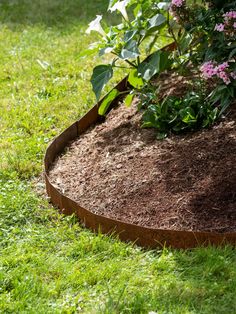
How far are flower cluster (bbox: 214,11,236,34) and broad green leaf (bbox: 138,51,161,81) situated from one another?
0.49m

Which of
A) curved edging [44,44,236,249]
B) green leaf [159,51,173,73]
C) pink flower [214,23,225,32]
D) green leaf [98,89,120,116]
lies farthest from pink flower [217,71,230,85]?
curved edging [44,44,236,249]

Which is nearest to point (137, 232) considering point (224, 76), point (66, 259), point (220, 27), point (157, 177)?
point (66, 259)

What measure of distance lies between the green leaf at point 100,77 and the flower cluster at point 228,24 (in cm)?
82

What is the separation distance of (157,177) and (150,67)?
34.5 inches

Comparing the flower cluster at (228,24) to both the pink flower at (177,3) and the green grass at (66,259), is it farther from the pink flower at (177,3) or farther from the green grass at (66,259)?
the green grass at (66,259)

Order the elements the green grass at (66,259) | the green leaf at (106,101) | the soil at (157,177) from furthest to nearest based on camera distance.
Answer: the green leaf at (106,101) < the soil at (157,177) < the green grass at (66,259)

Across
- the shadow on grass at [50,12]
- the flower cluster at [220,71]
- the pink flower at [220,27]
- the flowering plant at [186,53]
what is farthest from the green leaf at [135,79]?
the shadow on grass at [50,12]

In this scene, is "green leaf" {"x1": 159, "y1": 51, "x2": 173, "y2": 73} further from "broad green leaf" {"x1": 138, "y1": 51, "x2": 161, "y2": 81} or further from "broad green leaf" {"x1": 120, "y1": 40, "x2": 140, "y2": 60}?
"broad green leaf" {"x1": 120, "y1": 40, "x2": 140, "y2": 60}

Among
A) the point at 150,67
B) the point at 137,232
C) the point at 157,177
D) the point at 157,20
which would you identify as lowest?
the point at 137,232

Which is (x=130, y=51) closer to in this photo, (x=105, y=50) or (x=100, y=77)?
(x=105, y=50)

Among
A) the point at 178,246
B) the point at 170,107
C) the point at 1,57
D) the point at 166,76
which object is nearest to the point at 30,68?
the point at 1,57

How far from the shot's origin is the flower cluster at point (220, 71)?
526 centimetres

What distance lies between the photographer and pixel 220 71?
5262mm

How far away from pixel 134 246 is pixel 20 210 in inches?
35.4
